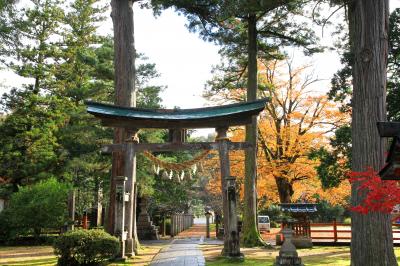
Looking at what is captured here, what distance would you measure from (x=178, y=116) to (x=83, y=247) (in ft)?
17.9

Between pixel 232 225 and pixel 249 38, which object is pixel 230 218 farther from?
pixel 249 38

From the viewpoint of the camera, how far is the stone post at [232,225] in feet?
40.7

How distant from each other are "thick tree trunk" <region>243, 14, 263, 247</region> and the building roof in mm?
3846

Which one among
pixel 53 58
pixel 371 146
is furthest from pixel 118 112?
pixel 53 58

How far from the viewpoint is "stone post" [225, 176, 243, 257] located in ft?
40.7

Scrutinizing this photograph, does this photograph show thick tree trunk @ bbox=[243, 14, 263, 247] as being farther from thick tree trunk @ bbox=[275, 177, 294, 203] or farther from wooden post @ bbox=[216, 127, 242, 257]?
thick tree trunk @ bbox=[275, 177, 294, 203]

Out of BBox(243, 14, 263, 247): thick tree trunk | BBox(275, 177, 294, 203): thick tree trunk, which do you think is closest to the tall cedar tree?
BBox(243, 14, 263, 247): thick tree trunk

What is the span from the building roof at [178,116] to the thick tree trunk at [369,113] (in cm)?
455

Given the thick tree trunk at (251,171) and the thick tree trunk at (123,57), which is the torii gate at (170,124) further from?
the thick tree trunk at (251,171)

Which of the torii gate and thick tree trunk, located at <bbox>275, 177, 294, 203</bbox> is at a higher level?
the torii gate

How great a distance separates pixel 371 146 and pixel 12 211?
17.6 metres

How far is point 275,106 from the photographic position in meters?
28.0

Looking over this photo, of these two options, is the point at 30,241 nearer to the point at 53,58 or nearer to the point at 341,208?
the point at 53,58

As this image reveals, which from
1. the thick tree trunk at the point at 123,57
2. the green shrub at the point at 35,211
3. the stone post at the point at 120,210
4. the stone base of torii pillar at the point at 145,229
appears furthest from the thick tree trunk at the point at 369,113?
the stone base of torii pillar at the point at 145,229
